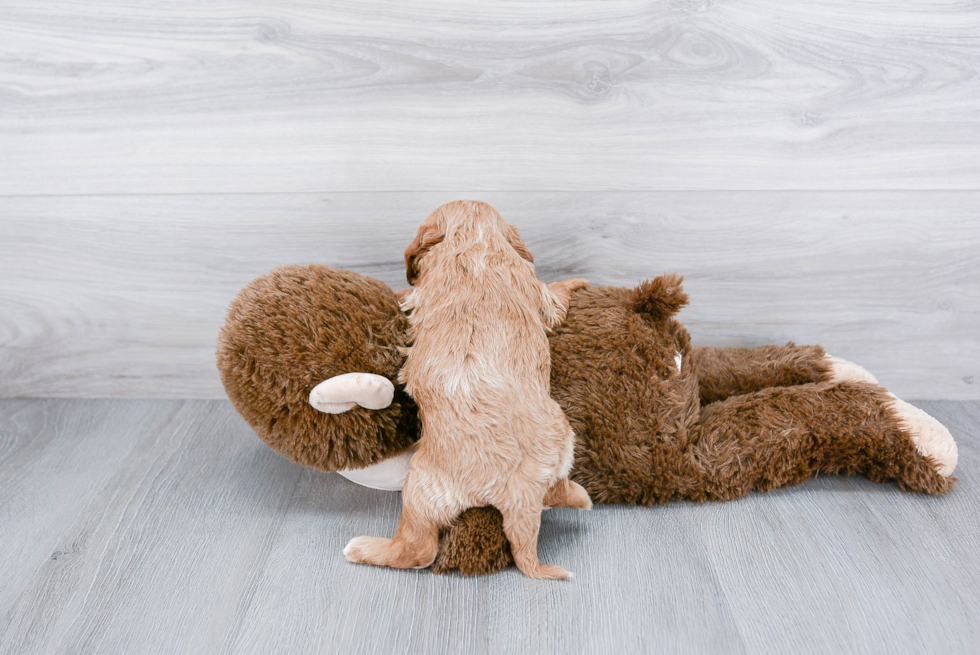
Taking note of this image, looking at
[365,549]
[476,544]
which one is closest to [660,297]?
[476,544]

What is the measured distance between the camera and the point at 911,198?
1.13 metres

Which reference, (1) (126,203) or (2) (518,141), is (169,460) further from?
(2) (518,141)

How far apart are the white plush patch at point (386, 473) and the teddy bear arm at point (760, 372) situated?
0.49 meters

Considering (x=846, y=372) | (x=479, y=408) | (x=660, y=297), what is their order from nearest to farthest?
1. (x=479, y=408)
2. (x=660, y=297)
3. (x=846, y=372)

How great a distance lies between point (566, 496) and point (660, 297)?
30 cm

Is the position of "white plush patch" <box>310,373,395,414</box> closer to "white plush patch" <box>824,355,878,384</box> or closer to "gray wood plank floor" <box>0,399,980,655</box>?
"gray wood plank floor" <box>0,399,980,655</box>

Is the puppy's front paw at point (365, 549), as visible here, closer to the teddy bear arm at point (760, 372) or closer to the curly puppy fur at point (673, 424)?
the curly puppy fur at point (673, 424)

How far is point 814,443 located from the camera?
98cm

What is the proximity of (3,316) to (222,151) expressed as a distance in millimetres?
542

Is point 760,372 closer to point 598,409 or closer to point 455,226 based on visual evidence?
point 598,409

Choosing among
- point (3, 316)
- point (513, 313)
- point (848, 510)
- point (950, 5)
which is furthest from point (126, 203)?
point (950, 5)

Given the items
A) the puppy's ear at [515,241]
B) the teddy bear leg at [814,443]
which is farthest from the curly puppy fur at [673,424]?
the puppy's ear at [515,241]

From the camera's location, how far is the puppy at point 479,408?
0.82m

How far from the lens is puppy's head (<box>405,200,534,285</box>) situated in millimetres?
905
